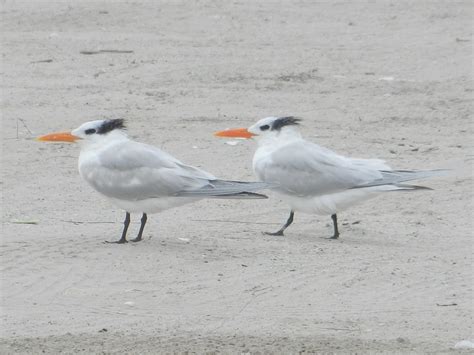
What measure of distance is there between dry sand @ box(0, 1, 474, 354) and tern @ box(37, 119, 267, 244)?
0.92 feet

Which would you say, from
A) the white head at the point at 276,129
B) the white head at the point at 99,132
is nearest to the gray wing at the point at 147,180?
the white head at the point at 99,132

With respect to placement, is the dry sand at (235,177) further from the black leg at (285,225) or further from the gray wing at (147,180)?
the gray wing at (147,180)

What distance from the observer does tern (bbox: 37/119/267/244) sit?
28.0 ft

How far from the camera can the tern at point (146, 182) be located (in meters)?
8.52

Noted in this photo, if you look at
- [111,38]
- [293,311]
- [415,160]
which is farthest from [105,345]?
[111,38]

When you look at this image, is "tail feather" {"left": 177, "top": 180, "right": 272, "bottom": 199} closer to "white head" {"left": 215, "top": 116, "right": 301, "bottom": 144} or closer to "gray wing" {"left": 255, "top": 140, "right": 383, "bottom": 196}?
"gray wing" {"left": 255, "top": 140, "right": 383, "bottom": 196}

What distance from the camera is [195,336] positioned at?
687 centimetres

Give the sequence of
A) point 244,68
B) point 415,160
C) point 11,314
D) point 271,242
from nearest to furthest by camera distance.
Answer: point 11,314 < point 271,242 < point 415,160 < point 244,68

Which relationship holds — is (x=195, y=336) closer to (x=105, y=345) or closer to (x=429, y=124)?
(x=105, y=345)

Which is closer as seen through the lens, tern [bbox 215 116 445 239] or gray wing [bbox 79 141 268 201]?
gray wing [bbox 79 141 268 201]

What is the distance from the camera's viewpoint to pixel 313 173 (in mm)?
9078

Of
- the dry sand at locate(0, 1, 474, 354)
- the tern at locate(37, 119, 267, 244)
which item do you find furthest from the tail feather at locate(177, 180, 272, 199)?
the dry sand at locate(0, 1, 474, 354)

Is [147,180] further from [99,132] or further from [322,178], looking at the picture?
[322,178]

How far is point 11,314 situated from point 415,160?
4.85 meters
